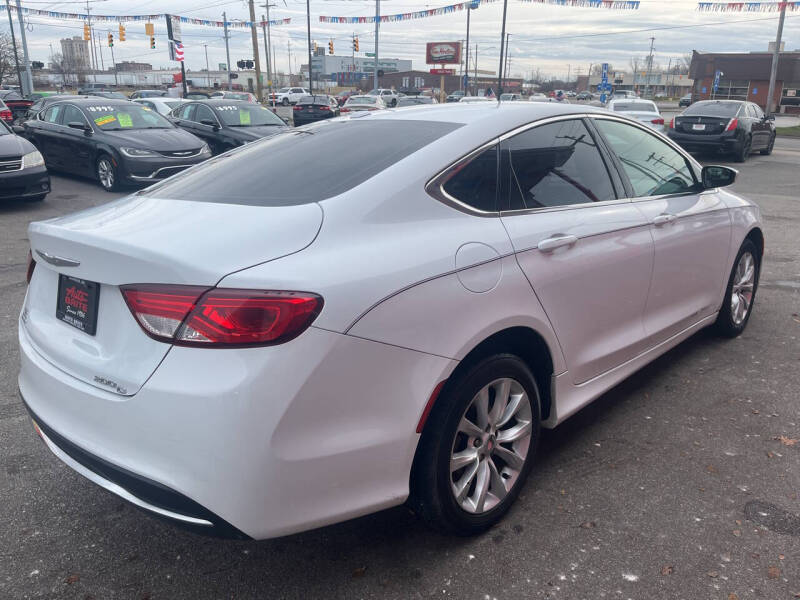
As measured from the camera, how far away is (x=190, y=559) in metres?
2.59

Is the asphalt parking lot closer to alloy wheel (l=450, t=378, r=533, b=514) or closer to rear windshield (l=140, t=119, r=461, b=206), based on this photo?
alloy wheel (l=450, t=378, r=533, b=514)

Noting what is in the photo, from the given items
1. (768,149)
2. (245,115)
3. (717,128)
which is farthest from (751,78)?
(245,115)

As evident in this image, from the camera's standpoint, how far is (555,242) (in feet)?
9.18

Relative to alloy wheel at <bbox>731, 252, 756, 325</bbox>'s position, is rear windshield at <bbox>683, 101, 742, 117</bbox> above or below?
above

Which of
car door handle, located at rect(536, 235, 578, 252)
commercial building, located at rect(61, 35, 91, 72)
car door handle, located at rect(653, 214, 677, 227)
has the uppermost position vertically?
commercial building, located at rect(61, 35, 91, 72)

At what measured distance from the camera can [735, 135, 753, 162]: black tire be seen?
57.4 feet

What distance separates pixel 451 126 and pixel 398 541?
5.62 feet

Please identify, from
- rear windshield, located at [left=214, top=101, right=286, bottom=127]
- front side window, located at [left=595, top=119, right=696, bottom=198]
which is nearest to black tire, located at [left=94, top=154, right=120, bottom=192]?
rear windshield, located at [left=214, top=101, right=286, bottom=127]

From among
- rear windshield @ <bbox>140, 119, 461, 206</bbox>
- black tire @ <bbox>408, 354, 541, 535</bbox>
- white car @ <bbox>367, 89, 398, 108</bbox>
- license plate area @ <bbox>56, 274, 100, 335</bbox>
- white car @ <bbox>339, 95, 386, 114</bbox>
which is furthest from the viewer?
white car @ <bbox>367, 89, 398, 108</bbox>

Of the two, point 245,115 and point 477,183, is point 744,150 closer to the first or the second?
point 245,115

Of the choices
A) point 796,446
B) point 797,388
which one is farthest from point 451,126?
point 797,388

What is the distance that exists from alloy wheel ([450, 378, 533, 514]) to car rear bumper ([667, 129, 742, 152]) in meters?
16.3

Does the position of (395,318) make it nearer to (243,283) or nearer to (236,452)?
(243,283)

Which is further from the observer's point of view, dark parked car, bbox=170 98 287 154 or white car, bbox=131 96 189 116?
white car, bbox=131 96 189 116
